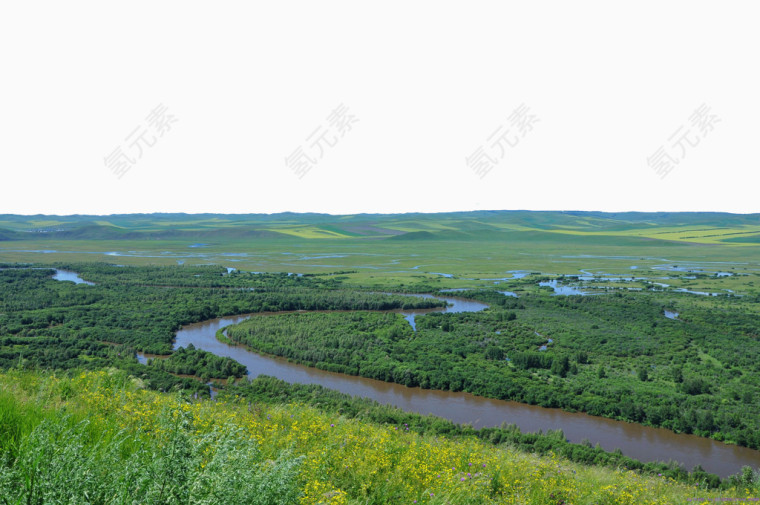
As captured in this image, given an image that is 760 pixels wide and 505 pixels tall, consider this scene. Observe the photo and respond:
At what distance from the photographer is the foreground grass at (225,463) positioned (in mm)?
2957

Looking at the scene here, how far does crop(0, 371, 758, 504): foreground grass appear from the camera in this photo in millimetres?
2957

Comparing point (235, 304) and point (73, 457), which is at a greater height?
point (73, 457)

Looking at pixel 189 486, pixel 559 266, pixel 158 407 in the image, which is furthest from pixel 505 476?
pixel 559 266

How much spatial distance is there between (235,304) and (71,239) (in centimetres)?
12741

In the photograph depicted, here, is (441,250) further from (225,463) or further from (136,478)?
(136,478)

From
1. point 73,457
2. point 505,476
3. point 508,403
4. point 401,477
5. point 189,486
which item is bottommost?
point 508,403

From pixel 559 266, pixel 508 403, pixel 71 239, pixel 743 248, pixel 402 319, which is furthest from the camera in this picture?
pixel 71 239

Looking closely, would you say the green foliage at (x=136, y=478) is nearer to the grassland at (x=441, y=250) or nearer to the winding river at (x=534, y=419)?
the winding river at (x=534, y=419)

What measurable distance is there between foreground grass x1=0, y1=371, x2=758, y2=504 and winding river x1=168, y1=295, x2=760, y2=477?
29.7ft

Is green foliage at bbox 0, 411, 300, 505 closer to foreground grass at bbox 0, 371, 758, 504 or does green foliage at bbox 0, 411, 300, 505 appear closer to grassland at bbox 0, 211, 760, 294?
foreground grass at bbox 0, 371, 758, 504

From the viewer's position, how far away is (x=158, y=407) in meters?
6.33

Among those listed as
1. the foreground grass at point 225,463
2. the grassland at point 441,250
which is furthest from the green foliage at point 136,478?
the grassland at point 441,250

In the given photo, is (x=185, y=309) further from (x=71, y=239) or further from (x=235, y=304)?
(x=71, y=239)

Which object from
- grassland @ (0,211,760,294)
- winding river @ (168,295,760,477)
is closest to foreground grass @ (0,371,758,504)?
winding river @ (168,295,760,477)
